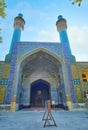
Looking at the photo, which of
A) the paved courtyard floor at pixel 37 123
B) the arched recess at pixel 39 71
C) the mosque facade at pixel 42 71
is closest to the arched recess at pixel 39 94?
the mosque facade at pixel 42 71

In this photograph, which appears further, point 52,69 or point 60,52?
point 52,69

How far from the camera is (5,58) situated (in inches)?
548

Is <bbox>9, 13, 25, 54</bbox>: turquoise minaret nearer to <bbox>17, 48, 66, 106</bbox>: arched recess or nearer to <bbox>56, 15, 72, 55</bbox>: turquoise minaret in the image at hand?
<bbox>17, 48, 66, 106</bbox>: arched recess

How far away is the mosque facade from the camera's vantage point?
12.0 meters

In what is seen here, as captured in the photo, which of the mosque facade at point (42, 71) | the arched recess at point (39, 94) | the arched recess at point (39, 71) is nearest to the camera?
the mosque facade at point (42, 71)

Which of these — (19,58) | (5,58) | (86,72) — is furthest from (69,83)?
(5,58)

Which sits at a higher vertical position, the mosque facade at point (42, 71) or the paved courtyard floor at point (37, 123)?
the mosque facade at point (42, 71)

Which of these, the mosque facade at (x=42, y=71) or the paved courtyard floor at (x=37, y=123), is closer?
the paved courtyard floor at (x=37, y=123)

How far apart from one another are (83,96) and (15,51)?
9812 mm

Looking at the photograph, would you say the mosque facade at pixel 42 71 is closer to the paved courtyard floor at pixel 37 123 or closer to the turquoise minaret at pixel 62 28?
the turquoise minaret at pixel 62 28

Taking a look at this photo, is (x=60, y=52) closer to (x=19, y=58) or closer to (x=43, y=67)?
(x=43, y=67)

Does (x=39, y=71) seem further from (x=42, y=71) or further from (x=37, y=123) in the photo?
(x=37, y=123)

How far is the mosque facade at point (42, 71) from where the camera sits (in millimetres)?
12047

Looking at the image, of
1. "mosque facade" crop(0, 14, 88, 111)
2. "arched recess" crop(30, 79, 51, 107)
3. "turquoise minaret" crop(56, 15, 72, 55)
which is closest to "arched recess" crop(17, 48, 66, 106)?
"mosque facade" crop(0, 14, 88, 111)
